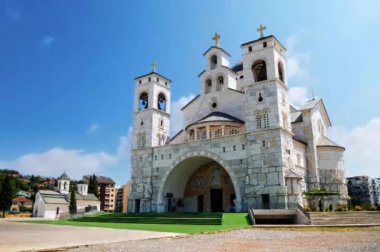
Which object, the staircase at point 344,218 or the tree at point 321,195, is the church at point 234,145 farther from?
the staircase at point 344,218

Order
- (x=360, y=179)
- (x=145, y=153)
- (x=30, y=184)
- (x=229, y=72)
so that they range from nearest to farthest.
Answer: (x=145, y=153)
(x=229, y=72)
(x=360, y=179)
(x=30, y=184)

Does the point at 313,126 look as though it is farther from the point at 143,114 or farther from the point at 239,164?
the point at 143,114

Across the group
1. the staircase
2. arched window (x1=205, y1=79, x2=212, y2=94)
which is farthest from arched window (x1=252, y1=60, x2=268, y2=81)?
the staircase

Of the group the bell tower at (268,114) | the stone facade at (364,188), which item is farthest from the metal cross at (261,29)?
the stone facade at (364,188)

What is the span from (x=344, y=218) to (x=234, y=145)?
408 inches

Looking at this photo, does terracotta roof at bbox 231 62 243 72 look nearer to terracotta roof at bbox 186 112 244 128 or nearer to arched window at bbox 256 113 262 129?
terracotta roof at bbox 186 112 244 128

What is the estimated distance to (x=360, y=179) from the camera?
3396 inches

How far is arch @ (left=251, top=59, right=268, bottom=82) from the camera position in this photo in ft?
91.8


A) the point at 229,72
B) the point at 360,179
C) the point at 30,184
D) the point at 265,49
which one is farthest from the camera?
the point at 30,184

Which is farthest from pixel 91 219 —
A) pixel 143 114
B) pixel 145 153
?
pixel 143 114

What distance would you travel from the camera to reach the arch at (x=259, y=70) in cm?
2798

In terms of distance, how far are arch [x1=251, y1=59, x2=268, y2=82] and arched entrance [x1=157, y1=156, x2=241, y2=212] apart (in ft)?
28.3

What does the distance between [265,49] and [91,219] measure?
21.0 meters

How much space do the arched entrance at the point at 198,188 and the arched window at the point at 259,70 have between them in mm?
8668
